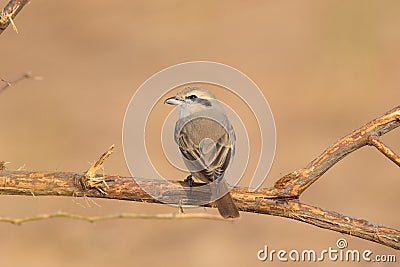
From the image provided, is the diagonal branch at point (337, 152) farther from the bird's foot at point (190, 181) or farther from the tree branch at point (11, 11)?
the tree branch at point (11, 11)

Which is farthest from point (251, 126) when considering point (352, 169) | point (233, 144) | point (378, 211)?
point (233, 144)

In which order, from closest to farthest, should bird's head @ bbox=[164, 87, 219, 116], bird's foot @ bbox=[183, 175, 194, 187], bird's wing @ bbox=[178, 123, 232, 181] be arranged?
bird's foot @ bbox=[183, 175, 194, 187], bird's wing @ bbox=[178, 123, 232, 181], bird's head @ bbox=[164, 87, 219, 116]

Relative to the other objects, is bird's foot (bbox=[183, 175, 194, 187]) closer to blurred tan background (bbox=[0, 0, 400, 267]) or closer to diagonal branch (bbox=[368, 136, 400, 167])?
diagonal branch (bbox=[368, 136, 400, 167])

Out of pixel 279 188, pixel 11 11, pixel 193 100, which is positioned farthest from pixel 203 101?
pixel 11 11

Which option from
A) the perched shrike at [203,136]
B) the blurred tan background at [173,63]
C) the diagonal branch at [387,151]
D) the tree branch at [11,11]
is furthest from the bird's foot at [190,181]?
the blurred tan background at [173,63]

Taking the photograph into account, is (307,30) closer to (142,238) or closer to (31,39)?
(31,39)
